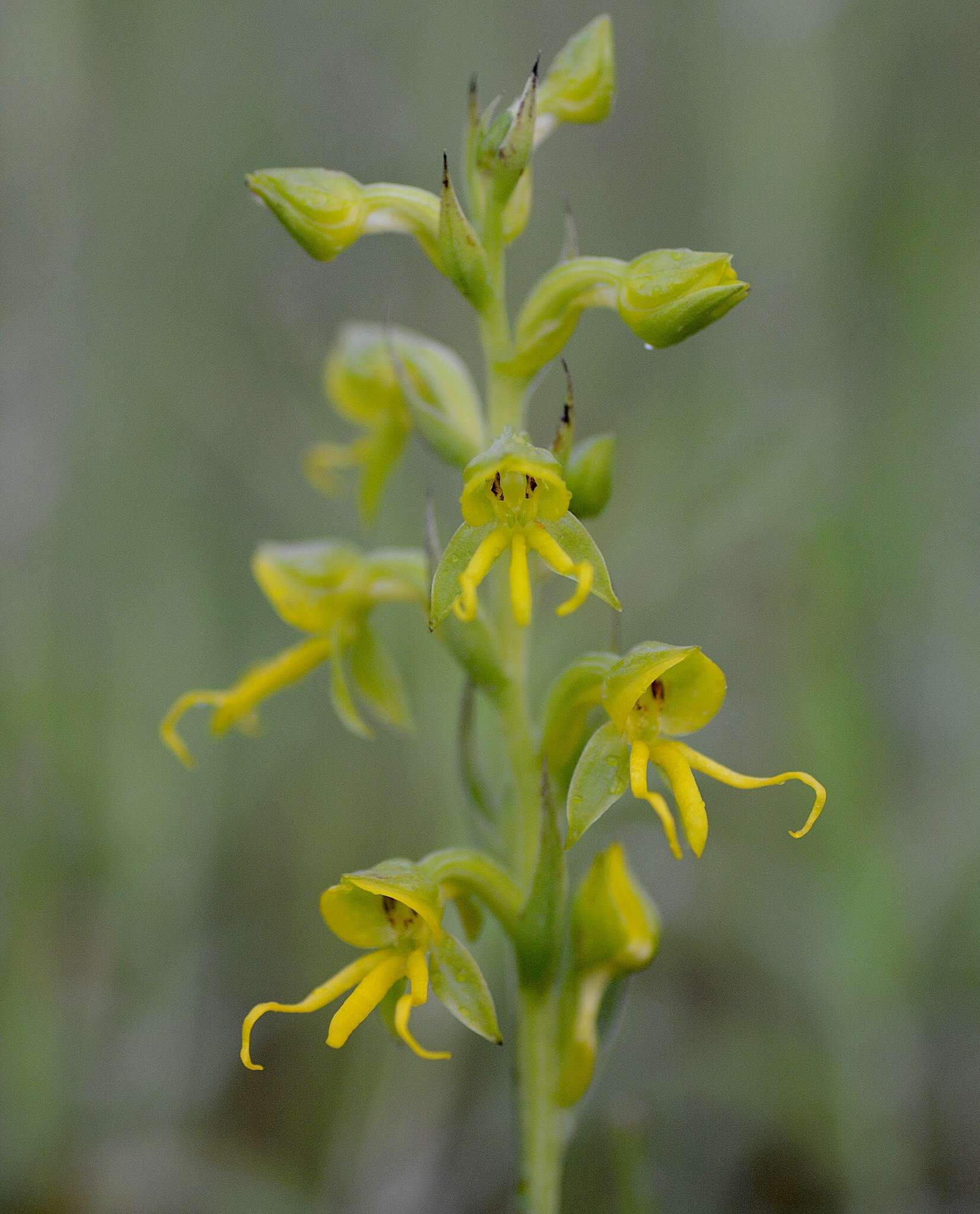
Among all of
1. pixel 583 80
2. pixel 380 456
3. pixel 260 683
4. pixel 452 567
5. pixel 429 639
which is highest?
pixel 583 80

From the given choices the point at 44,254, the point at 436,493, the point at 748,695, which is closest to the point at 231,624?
the point at 436,493

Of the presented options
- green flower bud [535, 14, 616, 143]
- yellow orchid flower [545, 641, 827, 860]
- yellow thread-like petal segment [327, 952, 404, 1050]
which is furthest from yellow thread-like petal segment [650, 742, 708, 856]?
green flower bud [535, 14, 616, 143]

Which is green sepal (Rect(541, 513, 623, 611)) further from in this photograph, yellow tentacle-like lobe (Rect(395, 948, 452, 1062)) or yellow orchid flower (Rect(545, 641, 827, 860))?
yellow tentacle-like lobe (Rect(395, 948, 452, 1062))

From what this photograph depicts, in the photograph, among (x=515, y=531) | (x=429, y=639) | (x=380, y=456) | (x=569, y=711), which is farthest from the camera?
(x=429, y=639)

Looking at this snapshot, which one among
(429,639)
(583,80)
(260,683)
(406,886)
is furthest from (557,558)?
(429,639)

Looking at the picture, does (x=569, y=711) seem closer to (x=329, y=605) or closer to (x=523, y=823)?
(x=523, y=823)

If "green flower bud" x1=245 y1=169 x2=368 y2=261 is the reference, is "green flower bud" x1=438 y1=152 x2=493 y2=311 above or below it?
below

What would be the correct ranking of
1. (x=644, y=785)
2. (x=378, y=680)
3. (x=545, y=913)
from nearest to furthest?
(x=644, y=785), (x=545, y=913), (x=378, y=680)

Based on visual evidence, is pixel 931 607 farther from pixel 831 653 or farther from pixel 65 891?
pixel 65 891
